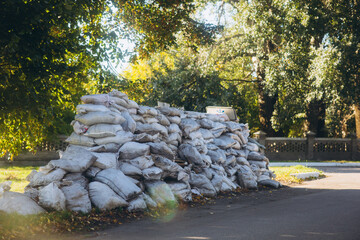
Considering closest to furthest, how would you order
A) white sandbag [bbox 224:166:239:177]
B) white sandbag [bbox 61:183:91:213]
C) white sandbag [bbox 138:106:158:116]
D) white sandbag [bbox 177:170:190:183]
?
white sandbag [bbox 61:183:91:213] → white sandbag [bbox 177:170:190:183] → white sandbag [bbox 138:106:158:116] → white sandbag [bbox 224:166:239:177]

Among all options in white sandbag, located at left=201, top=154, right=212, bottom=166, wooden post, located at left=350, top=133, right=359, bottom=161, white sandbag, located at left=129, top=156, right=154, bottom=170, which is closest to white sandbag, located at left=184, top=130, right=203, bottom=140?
white sandbag, located at left=201, top=154, right=212, bottom=166

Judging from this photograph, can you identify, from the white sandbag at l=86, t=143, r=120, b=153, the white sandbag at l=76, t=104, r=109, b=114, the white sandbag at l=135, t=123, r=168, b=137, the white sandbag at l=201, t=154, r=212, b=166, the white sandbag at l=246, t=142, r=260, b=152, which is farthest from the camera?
the white sandbag at l=246, t=142, r=260, b=152

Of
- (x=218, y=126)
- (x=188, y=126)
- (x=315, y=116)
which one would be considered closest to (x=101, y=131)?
(x=188, y=126)

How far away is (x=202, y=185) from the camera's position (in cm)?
958

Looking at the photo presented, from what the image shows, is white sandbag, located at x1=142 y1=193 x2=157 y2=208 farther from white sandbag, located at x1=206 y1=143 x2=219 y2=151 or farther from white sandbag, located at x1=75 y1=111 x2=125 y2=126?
white sandbag, located at x1=206 y1=143 x2=219 y2=151

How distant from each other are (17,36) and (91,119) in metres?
2.16

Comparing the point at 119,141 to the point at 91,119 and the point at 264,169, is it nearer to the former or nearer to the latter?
the point at 91,119

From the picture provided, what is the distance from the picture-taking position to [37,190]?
6969 millimetres

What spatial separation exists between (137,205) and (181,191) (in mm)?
1461

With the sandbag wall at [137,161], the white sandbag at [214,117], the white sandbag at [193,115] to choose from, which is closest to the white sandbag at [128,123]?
the sandbag wall at [137,161]

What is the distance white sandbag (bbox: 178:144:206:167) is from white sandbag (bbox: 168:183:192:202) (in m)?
1.20

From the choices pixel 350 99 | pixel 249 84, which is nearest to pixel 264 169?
pixel 350 99

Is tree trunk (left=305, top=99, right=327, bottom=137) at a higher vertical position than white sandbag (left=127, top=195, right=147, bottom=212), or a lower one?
higher

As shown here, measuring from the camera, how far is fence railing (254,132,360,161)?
28.0m
